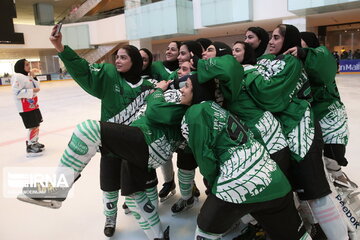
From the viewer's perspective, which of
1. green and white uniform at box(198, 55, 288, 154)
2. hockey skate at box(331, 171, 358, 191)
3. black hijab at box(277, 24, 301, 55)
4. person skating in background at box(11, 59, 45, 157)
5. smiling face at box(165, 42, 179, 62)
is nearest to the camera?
green and white uniform at box(198, 55, 288, 154)

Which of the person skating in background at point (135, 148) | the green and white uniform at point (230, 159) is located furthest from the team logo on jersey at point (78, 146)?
the green and white uniform at point (230, 159)

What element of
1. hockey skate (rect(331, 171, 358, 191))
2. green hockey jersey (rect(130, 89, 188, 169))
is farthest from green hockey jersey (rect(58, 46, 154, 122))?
hockey skate (rect(331, 171, 358, 191))

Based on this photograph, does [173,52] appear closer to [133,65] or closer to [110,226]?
[133,65]

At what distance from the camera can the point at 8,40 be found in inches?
922

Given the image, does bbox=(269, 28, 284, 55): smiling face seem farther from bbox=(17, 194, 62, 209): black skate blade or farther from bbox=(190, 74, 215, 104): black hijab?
bbox=(17, 194, 62, 209): black skate blade

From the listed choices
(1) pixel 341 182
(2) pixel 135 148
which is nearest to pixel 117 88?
(2) pixel 135 148

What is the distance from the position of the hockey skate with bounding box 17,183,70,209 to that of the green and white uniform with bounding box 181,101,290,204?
830mm

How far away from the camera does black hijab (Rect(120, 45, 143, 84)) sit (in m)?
2.26

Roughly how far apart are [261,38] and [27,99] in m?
4.02

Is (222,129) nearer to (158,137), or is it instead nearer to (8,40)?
(158,137)

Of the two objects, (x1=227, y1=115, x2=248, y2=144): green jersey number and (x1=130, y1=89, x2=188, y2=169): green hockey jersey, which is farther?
(x1=130, y1=89, x2=188, y2=169): green hockey jersey

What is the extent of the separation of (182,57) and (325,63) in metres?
1.18

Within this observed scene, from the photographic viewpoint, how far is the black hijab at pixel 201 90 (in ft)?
5.41

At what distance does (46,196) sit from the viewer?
1.68m
